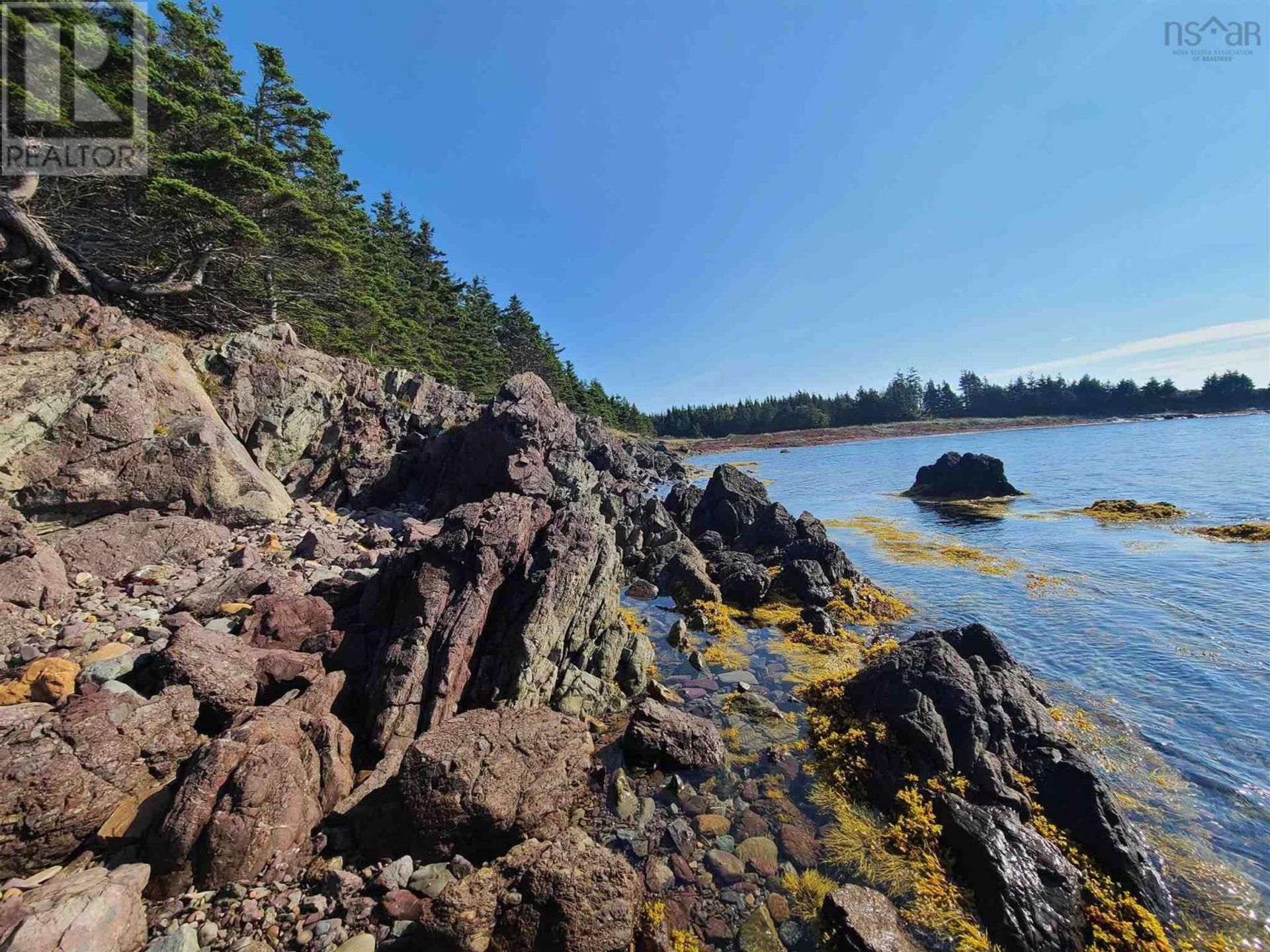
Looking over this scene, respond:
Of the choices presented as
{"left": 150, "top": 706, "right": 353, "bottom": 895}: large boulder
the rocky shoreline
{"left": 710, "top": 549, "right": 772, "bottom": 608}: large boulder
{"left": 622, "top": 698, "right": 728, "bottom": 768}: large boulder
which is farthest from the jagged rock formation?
{"left": 150, "top": 706, "right": 353, "bottom": 895}: large boulder

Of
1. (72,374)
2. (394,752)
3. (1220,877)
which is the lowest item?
(1220,877)

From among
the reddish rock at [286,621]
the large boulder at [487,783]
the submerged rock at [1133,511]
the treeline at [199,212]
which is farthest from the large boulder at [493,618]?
the submerged rock at [1133,511]

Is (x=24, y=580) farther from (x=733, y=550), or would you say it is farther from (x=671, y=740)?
(x=733, y=550)

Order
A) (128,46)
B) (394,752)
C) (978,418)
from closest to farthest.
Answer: (394,752) → (128,46) → (978,418)

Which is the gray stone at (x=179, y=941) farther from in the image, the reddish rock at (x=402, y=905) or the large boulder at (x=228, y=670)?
the large boulder at (x=228, y=670)

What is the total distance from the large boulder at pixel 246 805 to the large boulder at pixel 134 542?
27.6 ft

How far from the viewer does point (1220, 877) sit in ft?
22.2

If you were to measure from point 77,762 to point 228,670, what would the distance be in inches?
88.4

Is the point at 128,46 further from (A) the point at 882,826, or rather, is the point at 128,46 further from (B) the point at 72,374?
(A) the point at 882,826

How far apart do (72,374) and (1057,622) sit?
3274 cm

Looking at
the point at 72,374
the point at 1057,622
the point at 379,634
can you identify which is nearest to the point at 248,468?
the point at 72,374

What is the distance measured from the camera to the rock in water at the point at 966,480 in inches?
1623

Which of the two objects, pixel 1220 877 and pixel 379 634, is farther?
pixel 379 634

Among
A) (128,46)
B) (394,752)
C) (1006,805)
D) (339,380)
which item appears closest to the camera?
(1006,805)
